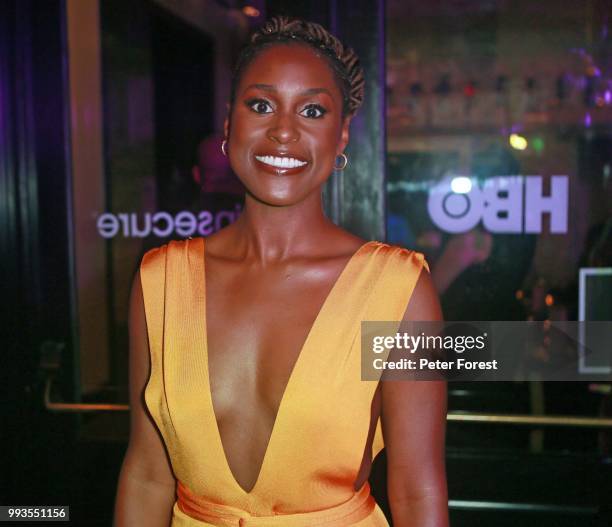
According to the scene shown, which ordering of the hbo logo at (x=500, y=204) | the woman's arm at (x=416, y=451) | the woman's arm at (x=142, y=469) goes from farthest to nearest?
1. the hbo logo at (x=500, y=204)
2. the woman's arm at (x=142, y=469)
3. the woman's arm at (x=416, y=451)

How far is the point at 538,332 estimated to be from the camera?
1.81m

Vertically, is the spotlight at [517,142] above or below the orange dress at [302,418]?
above

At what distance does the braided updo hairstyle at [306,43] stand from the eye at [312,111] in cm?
8

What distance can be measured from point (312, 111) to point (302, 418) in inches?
19.0

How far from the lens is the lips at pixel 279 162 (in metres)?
1.03

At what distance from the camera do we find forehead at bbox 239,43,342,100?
1.03 m

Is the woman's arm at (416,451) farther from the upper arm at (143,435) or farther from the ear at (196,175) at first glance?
the ear at (196,175)

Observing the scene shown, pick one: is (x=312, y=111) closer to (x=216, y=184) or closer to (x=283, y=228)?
(x=283, y=228)

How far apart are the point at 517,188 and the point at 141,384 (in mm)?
1142

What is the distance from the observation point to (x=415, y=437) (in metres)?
0.99

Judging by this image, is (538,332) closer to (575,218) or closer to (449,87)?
(575,218)

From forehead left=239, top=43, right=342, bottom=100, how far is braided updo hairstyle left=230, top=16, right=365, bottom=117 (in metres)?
0.01
